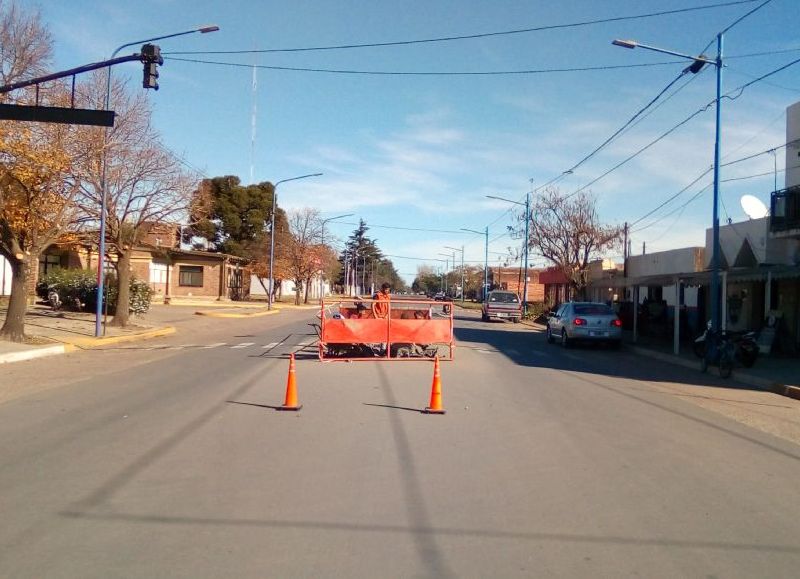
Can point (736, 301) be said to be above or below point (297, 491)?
above

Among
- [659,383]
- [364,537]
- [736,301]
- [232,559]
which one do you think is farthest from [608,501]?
[736,301]

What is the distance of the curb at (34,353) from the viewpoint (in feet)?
57.7

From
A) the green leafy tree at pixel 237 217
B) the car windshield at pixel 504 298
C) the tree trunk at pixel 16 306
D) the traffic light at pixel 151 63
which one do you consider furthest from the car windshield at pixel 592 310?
the green leafy tree at pixel 237 217

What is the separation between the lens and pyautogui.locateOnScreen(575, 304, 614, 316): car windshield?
83.0 ft

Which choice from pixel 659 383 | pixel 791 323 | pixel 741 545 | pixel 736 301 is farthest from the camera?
pixel 736 301

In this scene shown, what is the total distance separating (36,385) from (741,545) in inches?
486

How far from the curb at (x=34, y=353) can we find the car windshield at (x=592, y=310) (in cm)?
1618

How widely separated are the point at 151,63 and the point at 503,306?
1268 inches

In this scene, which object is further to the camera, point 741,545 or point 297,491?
point 297,491

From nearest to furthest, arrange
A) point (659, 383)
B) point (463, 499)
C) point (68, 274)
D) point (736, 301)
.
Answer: point (463, 499) → point (659, 383) → point (736, 301) → point (68, 274)

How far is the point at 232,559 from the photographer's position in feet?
16.3

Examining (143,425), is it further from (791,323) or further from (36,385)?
(791,323)

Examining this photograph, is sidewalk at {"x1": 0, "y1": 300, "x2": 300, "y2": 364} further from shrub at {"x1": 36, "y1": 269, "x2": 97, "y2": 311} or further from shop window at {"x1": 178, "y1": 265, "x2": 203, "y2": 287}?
shop window at {"x1": 178, "y1": 265, "x2": 203, "y2": 287}

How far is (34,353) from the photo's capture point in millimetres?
18797
